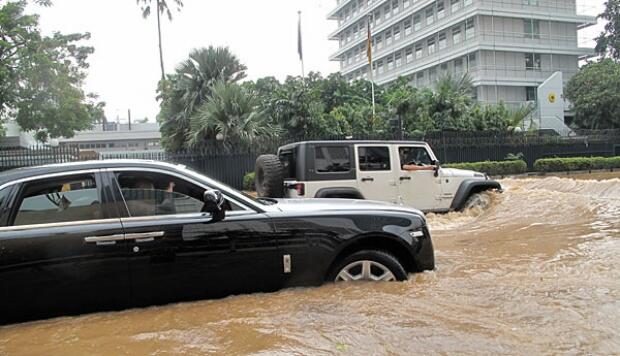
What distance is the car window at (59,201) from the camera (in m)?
3.76

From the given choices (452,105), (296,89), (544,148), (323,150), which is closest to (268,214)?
(323,150)

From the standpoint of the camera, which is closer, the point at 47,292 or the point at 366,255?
the point at 47,292

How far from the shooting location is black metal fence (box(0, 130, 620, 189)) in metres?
19.4

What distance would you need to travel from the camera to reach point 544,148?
2662 centimetres

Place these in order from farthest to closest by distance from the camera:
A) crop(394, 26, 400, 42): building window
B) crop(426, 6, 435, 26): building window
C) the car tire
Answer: crop(394, 26, 400, 42): building window
crop(426, 6, 435, 26): building window
the car tire

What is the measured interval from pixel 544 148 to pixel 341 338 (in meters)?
26.2

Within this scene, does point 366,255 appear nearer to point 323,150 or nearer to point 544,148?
point 323,150

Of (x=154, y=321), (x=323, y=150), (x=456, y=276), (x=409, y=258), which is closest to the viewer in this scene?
(x=154, y=321)

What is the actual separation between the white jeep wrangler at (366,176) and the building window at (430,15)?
155 ft

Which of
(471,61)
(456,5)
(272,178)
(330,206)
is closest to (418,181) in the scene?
(272,178)

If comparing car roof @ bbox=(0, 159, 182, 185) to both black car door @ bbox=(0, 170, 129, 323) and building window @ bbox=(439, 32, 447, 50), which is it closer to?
black car door @ bbox=(0, 170, 129, 323)

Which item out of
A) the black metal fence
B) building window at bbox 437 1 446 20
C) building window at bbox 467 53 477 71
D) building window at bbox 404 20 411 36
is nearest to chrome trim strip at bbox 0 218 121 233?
the black metal fence

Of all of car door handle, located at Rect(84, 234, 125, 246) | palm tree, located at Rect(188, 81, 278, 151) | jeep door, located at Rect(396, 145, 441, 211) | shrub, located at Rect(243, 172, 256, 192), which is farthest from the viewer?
palm tree, located at Rect(188, 81, 278, 151)

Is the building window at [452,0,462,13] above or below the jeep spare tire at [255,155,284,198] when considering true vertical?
above
